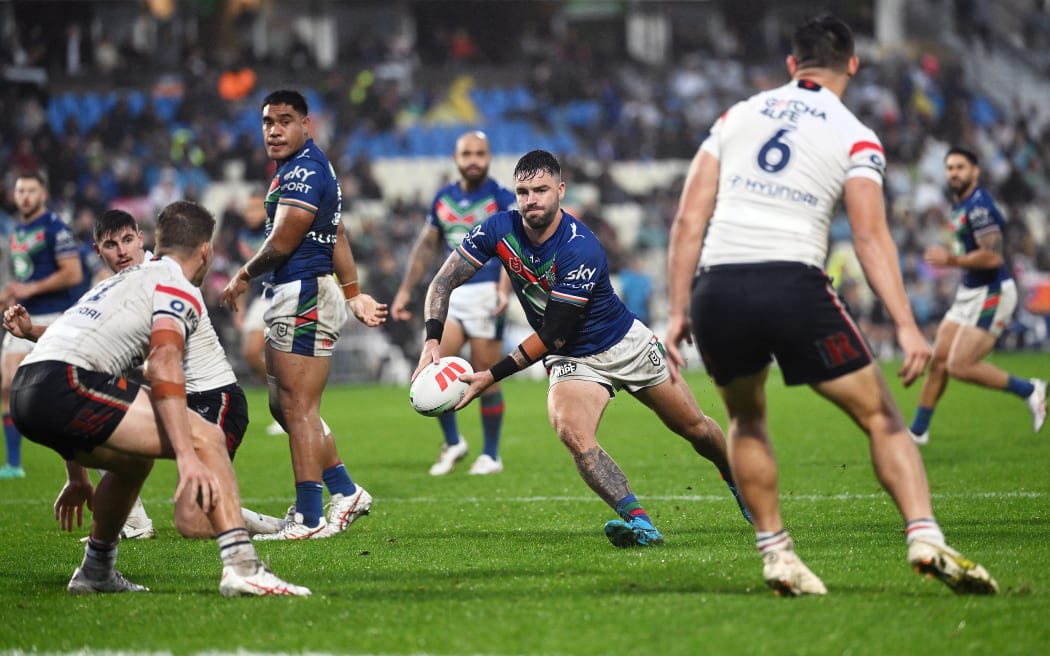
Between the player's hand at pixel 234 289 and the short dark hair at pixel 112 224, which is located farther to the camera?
the player's hand at pixel 234 289

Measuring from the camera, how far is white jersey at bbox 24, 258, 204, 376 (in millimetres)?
5805

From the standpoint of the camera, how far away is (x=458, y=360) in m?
7.34

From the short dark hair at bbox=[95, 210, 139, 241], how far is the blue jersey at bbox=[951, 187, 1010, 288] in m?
8.03

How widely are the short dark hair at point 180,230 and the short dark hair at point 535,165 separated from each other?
1.92 m

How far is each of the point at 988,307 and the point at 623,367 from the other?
6.18 metres

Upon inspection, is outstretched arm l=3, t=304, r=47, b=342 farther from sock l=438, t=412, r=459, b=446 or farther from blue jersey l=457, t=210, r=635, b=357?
sock l=438, t=412, r=459, b=446

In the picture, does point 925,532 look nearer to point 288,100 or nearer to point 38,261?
point 288,100

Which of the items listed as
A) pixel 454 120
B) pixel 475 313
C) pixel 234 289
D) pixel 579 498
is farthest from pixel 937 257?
pixel 454 120

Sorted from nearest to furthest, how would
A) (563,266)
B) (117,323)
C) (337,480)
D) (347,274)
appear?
1. (117,323)
2. (563,266)
3. (337,480)
4. (347,274)

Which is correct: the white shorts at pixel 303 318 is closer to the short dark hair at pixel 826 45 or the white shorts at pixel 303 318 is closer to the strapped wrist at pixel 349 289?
the strapped wrist at pixel 349 289

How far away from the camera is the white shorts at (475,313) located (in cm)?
1187

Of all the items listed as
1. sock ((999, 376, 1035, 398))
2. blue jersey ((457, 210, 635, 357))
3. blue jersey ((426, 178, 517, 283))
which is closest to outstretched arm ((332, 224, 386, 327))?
blue jersey ((457, 210, 635, 357))

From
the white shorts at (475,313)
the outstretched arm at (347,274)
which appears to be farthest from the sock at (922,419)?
the outstretched arm at (347,274)

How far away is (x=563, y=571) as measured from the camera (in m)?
6.41
